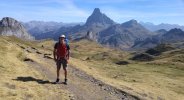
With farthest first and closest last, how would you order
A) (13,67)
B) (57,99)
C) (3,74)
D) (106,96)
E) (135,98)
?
(13,67), (3,74), (135,98), (106,96), (57,99)

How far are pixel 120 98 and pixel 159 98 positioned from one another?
768 centimetres

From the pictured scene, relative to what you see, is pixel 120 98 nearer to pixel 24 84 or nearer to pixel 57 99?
pixel 57 99

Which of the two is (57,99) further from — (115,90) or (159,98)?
(159,98)

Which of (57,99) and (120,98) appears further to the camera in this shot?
(120,98)

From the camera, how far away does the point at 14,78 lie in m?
31.7

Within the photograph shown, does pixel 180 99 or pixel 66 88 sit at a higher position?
pixel 66 88

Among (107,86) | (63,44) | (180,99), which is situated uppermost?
(63,44)

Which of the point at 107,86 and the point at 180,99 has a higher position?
the point at 107,86

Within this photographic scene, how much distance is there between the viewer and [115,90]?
107ft

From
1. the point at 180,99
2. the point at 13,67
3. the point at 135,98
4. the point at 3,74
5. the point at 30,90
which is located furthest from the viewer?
the point at 180,99

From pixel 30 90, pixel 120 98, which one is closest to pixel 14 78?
pixel 30 90

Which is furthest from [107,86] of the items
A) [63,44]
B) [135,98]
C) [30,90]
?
[30,90]

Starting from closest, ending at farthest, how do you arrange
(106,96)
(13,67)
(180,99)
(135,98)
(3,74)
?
(106,96) < (135,98) < (3,74) < (13,67) < (180,99)

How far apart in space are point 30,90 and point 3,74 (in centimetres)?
756
